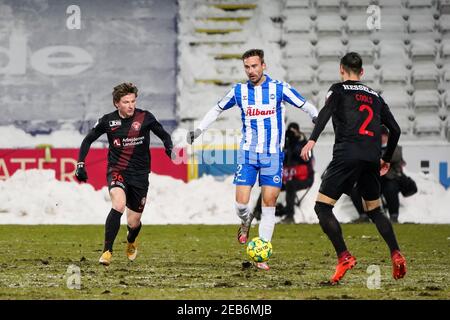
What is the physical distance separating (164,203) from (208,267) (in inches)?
398

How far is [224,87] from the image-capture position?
24047 millimetres

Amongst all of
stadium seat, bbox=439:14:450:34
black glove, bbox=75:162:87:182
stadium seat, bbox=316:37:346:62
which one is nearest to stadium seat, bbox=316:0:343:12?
stadium seat, bbox=316:37:346:62

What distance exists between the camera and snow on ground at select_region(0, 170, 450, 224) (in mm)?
21094

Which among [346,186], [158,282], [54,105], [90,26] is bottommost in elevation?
[158,282]

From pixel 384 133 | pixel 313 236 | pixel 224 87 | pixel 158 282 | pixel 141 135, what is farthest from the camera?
pixel 224 87

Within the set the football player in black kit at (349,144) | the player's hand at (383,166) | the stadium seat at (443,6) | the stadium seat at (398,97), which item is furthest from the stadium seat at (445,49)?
the football player in black kit at (349,144)

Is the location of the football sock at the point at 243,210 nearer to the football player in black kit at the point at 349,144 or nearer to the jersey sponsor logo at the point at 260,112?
the jersey sponsor logo at the point at 260,112

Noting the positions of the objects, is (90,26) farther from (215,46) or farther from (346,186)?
(346,186)

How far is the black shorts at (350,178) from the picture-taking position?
32.0ft

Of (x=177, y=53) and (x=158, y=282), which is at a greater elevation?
(x=177, y=53)

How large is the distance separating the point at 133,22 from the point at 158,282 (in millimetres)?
15096

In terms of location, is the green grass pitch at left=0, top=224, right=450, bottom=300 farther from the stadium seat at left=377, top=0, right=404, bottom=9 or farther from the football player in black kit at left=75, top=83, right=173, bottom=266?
the stadium seat at left=377, top=0, right=404, bottom=9

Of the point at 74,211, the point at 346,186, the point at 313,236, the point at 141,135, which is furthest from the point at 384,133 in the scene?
the point at 346,186

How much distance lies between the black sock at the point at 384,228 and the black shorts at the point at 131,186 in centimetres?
285
